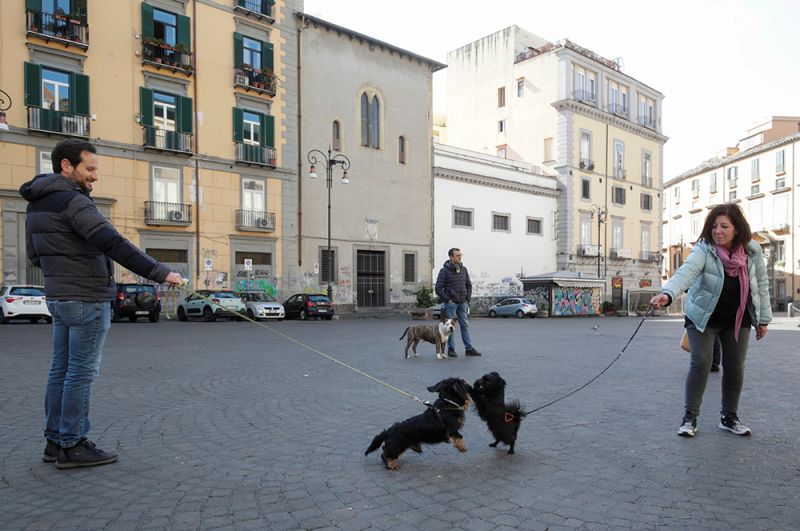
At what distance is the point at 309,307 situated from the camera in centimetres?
2655

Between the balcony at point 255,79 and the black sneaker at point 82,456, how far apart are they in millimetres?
27245

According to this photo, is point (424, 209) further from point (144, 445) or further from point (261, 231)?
point (144, 445)

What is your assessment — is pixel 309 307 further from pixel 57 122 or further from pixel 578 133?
pixel 578 133

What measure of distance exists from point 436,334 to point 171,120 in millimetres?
21640

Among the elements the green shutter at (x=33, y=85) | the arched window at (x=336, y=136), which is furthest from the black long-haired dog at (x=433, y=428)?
the arched window at (x=336, y=136)

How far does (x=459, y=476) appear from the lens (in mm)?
3883

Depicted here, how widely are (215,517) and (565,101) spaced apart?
44.7 m

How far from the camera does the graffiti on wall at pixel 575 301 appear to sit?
1445 inches

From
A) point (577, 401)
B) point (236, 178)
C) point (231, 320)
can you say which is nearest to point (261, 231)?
point (236, 178)

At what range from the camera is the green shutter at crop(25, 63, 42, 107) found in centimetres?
2297

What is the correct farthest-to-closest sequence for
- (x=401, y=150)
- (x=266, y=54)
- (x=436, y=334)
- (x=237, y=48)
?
(x=401, y=150) < (x=266, y=54) < (x=237, y=48) < (x=436, y=334)

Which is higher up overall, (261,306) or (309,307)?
(261,306)

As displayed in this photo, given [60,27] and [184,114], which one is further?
[184,114]

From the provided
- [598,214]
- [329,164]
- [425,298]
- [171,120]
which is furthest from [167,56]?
[598,214]
